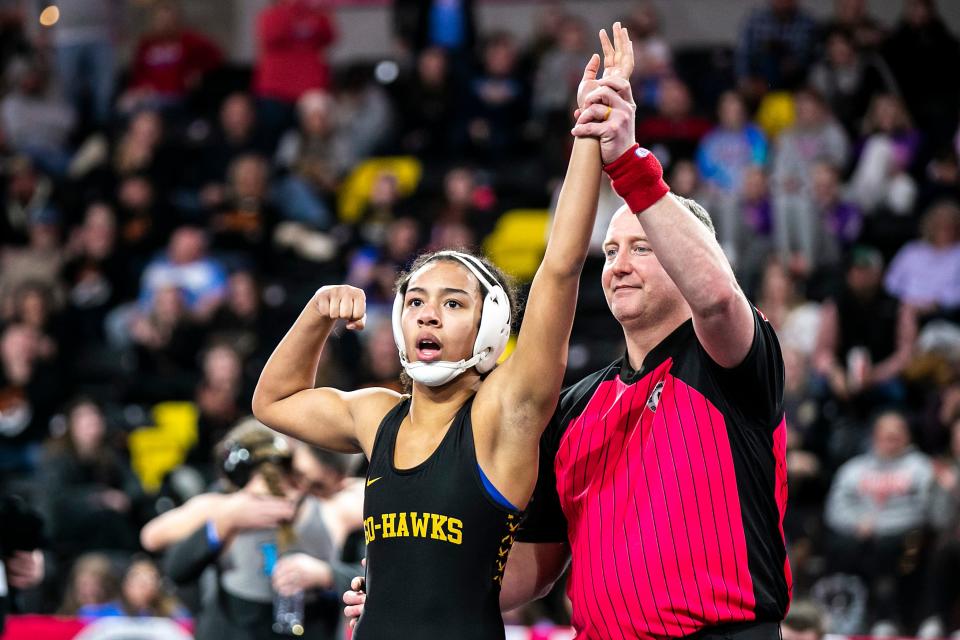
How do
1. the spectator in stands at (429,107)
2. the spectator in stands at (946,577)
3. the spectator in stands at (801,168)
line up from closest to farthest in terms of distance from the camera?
the spectator in stands at (946,577) < the spectator in stands at (801,168) < the spectator in stands at (429,107)

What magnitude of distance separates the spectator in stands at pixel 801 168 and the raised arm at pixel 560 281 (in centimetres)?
798

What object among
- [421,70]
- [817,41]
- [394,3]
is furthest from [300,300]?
[817,41]

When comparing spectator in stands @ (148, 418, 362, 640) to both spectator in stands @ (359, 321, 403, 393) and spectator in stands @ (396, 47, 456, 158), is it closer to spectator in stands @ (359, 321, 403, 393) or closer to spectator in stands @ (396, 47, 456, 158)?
spectator in stands @ (359, 321, 403, 393)

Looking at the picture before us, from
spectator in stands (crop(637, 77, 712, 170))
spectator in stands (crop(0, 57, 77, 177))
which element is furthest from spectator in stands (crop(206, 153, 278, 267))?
spectator in stands (crop(637, 77, 712, 170))

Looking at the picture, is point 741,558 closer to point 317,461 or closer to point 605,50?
point 605,50

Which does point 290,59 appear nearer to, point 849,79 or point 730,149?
point 730,149

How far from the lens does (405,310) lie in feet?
13.0

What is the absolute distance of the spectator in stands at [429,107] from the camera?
1399cm

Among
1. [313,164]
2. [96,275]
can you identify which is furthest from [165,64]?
[96,275]

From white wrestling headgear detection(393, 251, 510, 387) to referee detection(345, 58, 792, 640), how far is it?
328mm

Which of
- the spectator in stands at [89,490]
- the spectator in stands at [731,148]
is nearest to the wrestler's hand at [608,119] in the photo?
the spectator in stands at [89,490]

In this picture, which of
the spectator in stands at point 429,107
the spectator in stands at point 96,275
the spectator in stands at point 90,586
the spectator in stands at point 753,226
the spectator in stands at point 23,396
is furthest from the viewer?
the spectator in stands at point 429,107

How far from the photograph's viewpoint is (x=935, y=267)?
11.0 metres

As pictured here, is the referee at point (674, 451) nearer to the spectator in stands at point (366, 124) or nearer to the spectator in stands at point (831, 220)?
the spectator in stands at point (831, 220)
